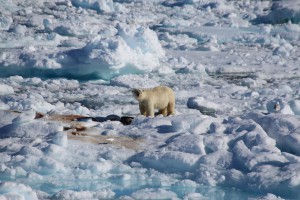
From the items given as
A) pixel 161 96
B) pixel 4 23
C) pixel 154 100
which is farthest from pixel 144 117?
pixel 4 23

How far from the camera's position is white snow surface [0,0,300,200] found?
5219 mm

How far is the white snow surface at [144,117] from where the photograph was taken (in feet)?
17.1

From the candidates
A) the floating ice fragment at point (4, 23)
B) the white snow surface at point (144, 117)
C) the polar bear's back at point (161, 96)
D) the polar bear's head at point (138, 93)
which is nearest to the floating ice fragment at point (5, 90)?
the white snow surface at point (144, 117)

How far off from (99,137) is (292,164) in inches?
81.5

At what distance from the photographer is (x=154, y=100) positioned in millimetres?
7824

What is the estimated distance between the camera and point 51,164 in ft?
17.9

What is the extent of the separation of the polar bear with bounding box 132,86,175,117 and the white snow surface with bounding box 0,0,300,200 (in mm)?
570

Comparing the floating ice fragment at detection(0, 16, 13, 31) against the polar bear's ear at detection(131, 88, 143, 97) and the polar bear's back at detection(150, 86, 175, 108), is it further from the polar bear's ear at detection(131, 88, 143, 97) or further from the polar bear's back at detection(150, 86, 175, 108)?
the polar bear's ear at detection(131, 88, 143, 97)

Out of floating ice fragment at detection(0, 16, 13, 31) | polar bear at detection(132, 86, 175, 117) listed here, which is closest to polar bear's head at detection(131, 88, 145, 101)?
polar bear at detection(132, 86, 175, 117)

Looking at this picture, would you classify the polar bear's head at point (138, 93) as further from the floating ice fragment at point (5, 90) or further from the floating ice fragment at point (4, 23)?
the floating ice fragment at point (4, 23)

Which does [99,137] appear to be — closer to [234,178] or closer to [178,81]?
[234,178]

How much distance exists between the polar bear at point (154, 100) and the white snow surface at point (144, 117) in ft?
1.87

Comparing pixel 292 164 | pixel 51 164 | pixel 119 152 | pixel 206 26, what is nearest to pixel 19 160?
pixel 51 164

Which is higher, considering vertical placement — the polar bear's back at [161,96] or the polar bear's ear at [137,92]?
the polar bear's ear at [137,92]
